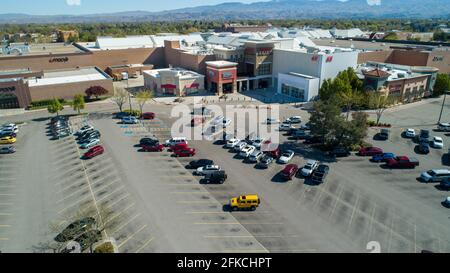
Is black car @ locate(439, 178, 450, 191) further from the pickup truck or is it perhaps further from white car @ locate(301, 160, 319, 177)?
white car @ locate(301, 160, 319, 177)

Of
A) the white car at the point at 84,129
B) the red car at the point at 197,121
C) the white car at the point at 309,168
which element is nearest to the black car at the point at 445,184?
the white car at the point at 309,168

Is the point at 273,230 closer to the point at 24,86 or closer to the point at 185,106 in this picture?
the point at 185,106

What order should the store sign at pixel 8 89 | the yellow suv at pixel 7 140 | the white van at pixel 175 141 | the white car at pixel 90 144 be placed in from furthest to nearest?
the store sign at pixel 8 89, the yellow suv at pixel 7 140, the white van at pixel 175 141, the white car at pixel 90 144

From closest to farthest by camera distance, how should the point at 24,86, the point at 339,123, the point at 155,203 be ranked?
the point at 155,203, the point at 339,123, the point at 24,86

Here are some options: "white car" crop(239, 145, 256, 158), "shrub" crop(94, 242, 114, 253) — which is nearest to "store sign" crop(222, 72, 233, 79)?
"white car" crop(239, 145, 256, 158)

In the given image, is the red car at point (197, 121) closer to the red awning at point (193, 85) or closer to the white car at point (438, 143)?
the red awning at point (193, 85)

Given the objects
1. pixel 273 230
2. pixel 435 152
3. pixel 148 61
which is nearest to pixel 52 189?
pixel 273 230
